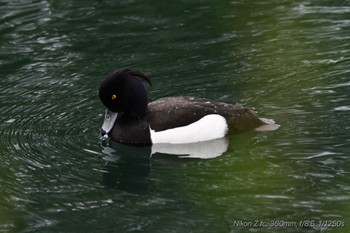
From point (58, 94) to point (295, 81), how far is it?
2.71m

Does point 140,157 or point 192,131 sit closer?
point 140,157

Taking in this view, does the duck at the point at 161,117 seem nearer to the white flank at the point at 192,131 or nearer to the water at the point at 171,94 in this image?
the white flank at the point at 192,131

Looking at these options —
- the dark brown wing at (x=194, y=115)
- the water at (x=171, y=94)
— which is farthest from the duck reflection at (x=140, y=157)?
the dark brown wing at (x=194, y=115)

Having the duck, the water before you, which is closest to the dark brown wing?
the duck

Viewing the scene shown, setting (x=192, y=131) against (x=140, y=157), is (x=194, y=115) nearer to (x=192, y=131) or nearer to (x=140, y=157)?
(x=192, y=131)

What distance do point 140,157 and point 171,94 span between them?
1.53 meters

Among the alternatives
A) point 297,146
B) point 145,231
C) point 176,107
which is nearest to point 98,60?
point 176,107

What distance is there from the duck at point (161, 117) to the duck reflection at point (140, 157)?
8 cm

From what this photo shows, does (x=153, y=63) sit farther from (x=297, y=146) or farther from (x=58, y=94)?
(x=297, y=146)

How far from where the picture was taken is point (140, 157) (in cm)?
1025

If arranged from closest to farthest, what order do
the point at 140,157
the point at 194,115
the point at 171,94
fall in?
the point at 140,157 → the point at 194,115 → the point at 171,94

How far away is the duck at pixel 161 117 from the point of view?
34.4 feet

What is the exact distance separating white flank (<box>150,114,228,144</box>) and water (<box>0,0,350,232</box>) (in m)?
0.18

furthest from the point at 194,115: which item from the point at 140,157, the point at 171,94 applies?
the point at 171,94
